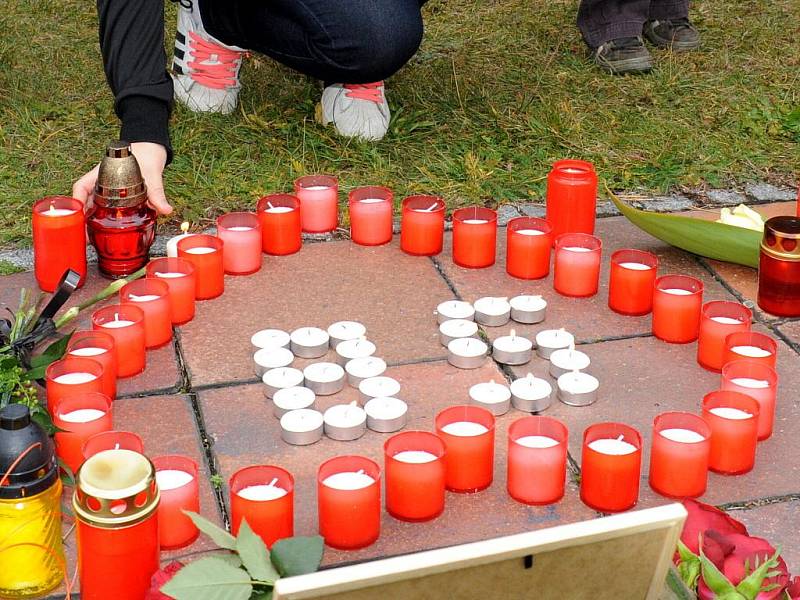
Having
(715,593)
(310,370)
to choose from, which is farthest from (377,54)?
(715,593)

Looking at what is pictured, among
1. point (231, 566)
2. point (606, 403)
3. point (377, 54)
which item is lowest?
point (606, 403)

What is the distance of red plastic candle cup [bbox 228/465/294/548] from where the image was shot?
5.37 ft

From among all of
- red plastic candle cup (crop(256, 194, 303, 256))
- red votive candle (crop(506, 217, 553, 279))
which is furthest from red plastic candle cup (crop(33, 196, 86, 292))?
red votive candle (crop(506, 217, 553, 279))

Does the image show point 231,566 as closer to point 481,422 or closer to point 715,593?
point 715,593

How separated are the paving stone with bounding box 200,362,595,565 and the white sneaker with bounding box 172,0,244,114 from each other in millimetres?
1518

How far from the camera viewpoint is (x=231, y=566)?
4.26 feet

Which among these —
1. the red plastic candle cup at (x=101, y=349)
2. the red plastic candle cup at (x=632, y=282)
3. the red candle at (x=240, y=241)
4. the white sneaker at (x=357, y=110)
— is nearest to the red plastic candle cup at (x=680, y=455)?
the red plastic candle cup at (x=632, y=282)

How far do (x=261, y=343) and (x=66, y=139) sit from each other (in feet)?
4.53

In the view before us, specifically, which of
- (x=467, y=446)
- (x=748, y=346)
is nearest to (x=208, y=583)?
(x=467, y=446)

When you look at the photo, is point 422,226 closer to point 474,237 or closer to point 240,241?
point 474,237

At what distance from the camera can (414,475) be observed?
5.66ft

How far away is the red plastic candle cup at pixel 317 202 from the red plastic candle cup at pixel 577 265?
0.58m

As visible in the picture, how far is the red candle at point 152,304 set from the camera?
225 cm

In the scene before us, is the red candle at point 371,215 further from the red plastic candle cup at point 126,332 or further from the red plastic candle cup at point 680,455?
the red plastic candle cup at point 680,455
